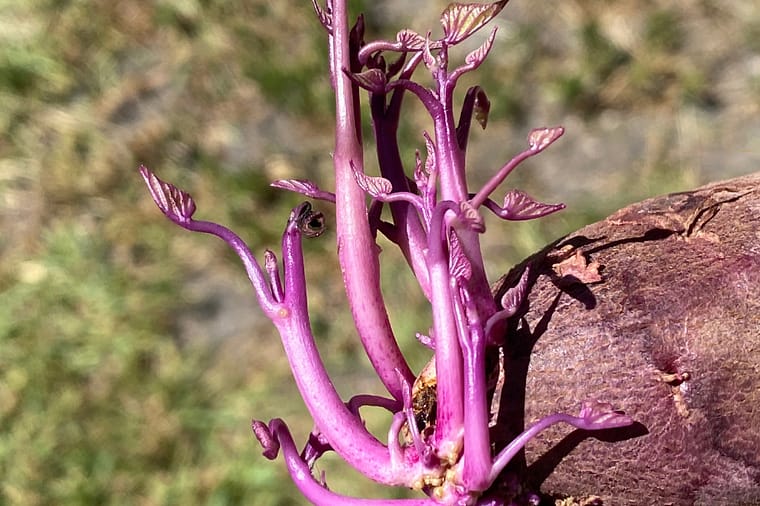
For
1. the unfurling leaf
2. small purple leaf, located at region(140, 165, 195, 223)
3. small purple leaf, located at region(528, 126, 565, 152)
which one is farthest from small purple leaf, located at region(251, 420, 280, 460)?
small purple leaf, located at region(528, 126, 565, 152)

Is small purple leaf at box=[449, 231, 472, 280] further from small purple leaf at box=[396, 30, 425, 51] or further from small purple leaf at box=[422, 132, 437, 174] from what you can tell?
small purple leaf at box=[396, 30, 425, 51]

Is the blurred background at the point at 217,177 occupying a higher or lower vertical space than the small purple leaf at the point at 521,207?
higher

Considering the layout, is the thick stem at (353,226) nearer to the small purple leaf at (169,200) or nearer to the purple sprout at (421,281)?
the purple sprout at (421,281)

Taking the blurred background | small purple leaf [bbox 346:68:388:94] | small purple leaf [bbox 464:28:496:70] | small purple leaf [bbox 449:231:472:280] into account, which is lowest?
small purple leaf [bbox 449:231:472:280]

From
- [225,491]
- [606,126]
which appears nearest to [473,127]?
[606,126]

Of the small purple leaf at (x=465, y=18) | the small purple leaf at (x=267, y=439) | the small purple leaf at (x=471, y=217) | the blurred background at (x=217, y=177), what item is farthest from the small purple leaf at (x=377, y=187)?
the blurred background at (x=217, y=177)

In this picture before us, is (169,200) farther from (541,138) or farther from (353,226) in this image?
(541,138)

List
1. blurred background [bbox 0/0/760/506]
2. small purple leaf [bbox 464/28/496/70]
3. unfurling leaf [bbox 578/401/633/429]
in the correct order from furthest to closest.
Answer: blurred background [bbox 0/0/760/506]
small purple leaf [bbox 464/28/496/70]
unfurling leaf [bbox 578/401/633/429]
